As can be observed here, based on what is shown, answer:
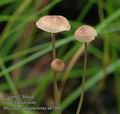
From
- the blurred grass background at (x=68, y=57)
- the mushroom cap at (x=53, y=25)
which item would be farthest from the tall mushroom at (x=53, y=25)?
the blurred grass background at (x=68, y=57)

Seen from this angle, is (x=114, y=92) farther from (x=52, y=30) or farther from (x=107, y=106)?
(x=52, y=30)

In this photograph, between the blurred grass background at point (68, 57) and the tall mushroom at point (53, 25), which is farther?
the blurred grass background at point (68, 57)

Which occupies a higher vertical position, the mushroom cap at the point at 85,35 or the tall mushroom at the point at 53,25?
the tall mushroom at the point at 53,25

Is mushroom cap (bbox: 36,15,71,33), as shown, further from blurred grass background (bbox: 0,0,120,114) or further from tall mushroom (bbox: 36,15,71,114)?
blurred grass background (bbox: 0,0,120,114)

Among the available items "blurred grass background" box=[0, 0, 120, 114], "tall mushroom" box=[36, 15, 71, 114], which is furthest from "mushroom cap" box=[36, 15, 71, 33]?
"blurred grass background" box=[0, 0, 120, 114]

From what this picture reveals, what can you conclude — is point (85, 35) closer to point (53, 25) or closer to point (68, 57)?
point (53, 25)

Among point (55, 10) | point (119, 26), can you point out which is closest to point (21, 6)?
point (119, 26)

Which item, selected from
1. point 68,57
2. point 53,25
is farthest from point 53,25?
point 68,57

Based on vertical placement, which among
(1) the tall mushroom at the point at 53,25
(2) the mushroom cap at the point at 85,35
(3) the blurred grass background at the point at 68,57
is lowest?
(3) the blurred grass background at the point at 68,57

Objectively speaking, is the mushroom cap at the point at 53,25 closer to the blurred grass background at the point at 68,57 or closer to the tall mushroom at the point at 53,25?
the tall mushroom at the point at 53,25
